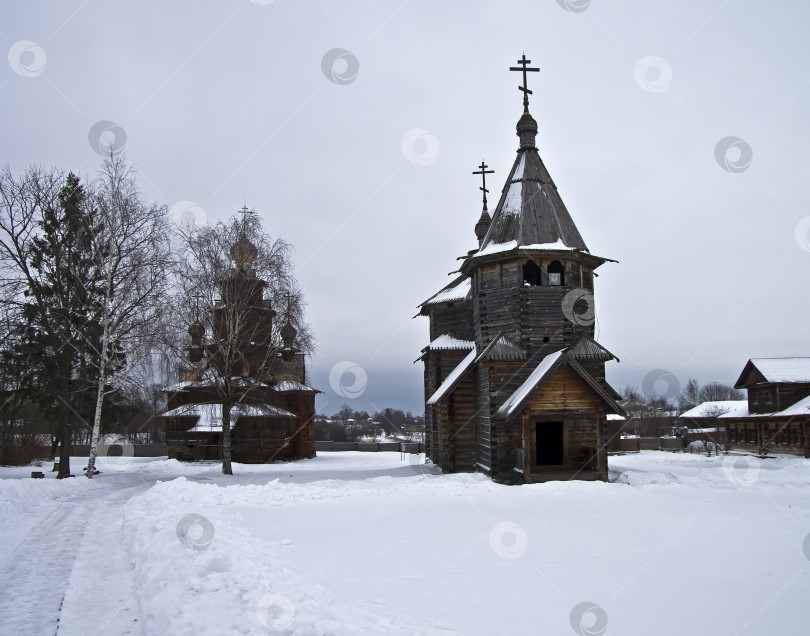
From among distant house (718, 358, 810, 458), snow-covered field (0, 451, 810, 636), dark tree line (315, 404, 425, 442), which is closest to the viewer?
snow-covered field (0, 451, 810, 636)

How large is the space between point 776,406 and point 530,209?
27.0 m

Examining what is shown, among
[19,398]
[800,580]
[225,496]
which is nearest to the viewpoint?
[800,580]

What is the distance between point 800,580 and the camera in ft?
23.9

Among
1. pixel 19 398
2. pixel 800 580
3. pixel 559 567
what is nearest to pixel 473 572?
pixel 559 567

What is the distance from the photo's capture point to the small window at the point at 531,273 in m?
20.6

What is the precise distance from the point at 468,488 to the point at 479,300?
7.21 m

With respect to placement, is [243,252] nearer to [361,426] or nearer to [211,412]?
[211,412]

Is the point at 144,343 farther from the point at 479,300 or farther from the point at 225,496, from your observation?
the point at 479,300
